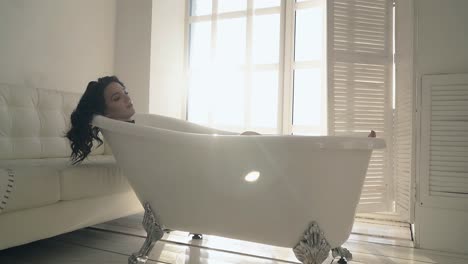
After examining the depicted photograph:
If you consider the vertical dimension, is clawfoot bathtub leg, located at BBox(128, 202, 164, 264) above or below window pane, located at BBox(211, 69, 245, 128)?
below

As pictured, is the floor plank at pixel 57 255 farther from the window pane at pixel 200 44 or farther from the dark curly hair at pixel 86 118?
the window pane at pixel 200 44

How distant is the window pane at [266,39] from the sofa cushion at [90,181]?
1634 millimetres

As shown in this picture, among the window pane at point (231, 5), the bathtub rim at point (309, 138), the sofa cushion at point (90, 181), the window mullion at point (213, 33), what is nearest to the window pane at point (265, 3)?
the window pane at point (231, 5)

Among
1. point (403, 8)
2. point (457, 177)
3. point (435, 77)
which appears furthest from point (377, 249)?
point (403, 8)

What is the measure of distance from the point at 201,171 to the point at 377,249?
110cm

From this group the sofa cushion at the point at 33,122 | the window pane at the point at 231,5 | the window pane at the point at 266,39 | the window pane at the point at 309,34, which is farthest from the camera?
the window pane at the point at 231,5

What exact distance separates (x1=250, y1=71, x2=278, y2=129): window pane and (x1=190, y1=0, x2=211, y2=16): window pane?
816 mm

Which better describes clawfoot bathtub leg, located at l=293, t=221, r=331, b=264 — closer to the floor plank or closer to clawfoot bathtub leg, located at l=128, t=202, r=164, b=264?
clawfoot bathtub leg, located at l=128, t=202, r=164, b=264

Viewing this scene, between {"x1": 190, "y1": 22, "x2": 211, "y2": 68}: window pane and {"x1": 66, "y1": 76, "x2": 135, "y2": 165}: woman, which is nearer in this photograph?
{"x1": 66, "y1": 76, "x2": 135, "y2": 165}: woman

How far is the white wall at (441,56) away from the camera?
66.3 inches

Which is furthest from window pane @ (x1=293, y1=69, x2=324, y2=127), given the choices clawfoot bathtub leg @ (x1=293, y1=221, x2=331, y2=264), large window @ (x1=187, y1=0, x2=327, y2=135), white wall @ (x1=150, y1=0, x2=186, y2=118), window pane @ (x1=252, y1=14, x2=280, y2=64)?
clawfoot bathtub leg @ (x1=293, y1=221, x2=331, y2=264)

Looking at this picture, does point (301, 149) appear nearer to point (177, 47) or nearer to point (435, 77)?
point (435, 77)

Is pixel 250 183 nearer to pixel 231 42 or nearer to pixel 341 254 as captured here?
pixel 341 254

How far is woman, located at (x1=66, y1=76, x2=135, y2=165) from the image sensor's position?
142 centimetres
